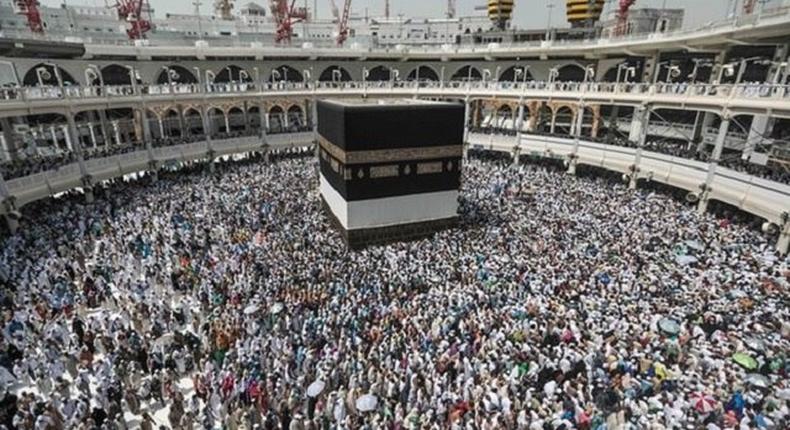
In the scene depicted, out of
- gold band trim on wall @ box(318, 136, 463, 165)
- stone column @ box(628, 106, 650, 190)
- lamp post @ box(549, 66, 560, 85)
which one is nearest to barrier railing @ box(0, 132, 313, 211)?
gold band trim on wall @ box(318, 136, 463, 165)

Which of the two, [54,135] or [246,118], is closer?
[54,135]

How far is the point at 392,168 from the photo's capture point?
17.8m

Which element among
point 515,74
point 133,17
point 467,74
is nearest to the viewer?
point 515,74

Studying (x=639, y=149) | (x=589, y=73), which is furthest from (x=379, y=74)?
(x=639, y=149)

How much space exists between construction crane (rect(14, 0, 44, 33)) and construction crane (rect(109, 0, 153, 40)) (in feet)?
17.5

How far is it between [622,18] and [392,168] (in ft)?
115

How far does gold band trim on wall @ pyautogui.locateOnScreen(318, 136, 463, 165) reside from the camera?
56.2ft

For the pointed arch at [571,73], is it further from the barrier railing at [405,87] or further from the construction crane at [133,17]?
the construction crane at [133,17]

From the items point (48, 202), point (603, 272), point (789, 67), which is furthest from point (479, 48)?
point (48, 202)

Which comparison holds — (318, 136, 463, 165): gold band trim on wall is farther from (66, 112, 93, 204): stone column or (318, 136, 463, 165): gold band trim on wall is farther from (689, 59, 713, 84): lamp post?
(689, 59, 713, 84): lamp post

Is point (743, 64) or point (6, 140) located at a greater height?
point (743, 64)

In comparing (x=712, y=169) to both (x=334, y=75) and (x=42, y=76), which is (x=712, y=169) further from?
(x=42, y=76)

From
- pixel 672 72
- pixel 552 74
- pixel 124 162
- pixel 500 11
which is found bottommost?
pixel 124 162

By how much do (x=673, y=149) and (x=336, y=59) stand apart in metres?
25.5
